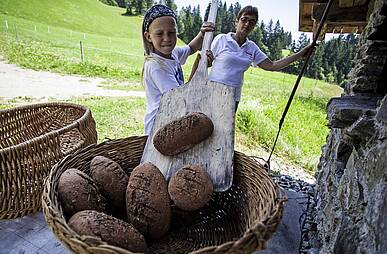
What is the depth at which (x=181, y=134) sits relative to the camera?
1.08 m

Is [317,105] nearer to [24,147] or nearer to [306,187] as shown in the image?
[306,187]

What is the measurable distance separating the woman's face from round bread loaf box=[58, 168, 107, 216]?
1.26 meters

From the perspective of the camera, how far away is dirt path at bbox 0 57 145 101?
460 centimetres

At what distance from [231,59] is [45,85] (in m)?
4.51

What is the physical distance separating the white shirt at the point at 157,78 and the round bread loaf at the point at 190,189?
0.47 m

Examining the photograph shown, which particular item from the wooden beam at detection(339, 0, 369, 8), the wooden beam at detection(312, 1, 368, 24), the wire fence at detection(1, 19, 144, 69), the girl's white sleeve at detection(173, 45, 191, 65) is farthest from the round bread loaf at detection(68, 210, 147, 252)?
the wire fence at detection(1, 19, 144, 69)

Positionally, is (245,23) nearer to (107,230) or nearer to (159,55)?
(159,55)

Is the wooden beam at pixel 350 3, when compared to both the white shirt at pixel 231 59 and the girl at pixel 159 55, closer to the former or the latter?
the white shirt at pixel 231 59

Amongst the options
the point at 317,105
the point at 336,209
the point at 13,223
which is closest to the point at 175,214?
the point at 336,209

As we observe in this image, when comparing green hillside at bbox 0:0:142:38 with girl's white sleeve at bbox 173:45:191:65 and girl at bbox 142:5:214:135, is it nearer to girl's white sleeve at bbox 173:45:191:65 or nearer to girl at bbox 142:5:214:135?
girl's white sleeve at bbox 173:45:191:65

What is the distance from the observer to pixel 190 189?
94cm

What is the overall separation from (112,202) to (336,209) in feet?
2.75

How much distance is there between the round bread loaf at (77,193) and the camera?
843 mm

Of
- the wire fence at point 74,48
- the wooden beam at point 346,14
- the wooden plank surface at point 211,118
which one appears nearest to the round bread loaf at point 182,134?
the wooden plank surface at point 211,118
